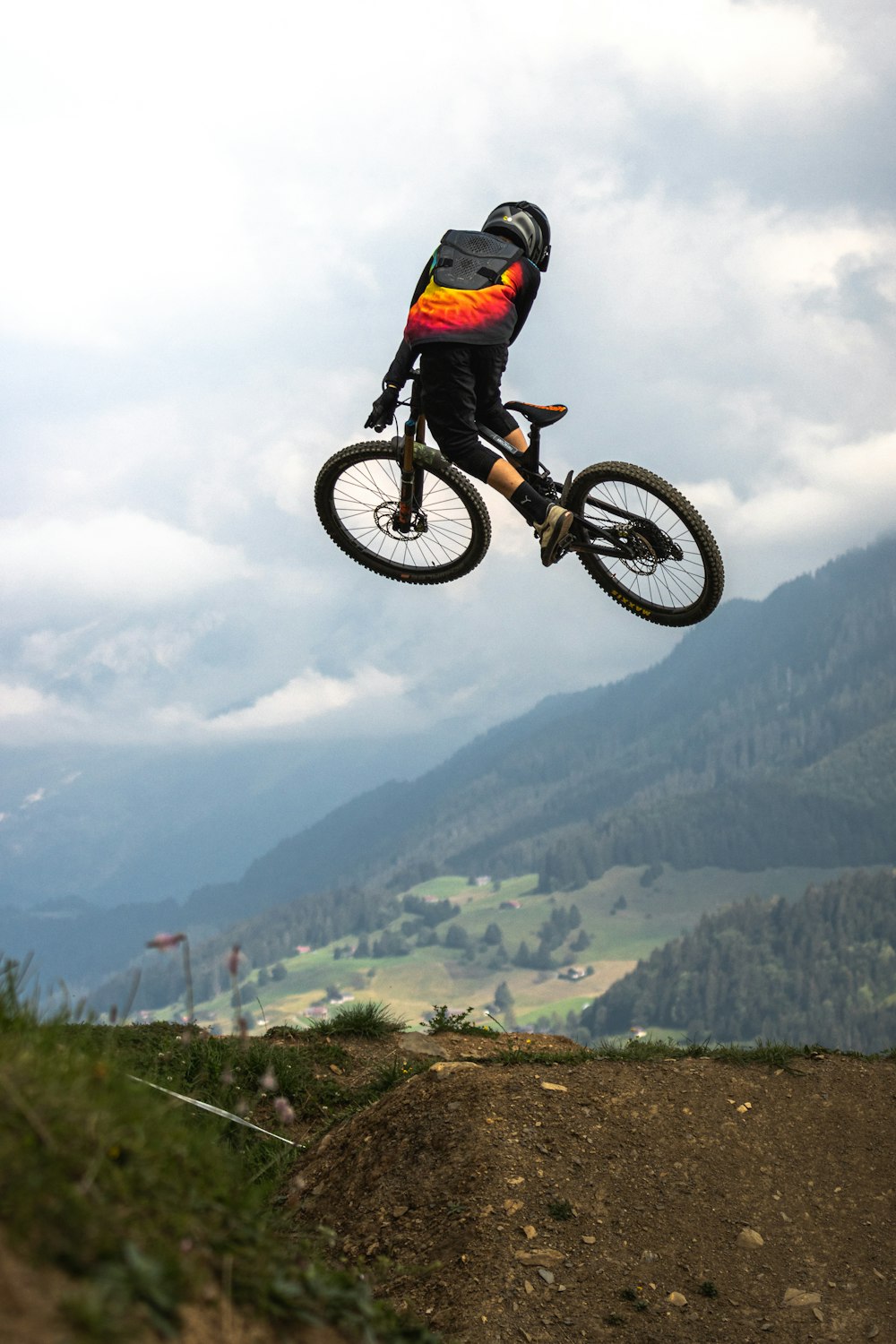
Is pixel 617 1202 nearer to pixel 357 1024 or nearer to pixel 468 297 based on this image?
pixel 357 1024

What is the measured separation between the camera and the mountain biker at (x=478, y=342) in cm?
1137

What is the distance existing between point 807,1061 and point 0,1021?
31.3 ft

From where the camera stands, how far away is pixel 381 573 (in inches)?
545

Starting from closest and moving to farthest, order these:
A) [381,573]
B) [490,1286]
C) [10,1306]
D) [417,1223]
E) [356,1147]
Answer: [10,1306], [490,1286], [417,1223], [356,1147], [381,573]

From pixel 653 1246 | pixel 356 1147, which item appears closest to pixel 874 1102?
pixel 653 1246

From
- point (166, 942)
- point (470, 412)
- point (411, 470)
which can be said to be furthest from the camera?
point (411, 470)

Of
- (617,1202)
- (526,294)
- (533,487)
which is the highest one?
(526,294)

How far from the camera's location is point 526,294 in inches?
466

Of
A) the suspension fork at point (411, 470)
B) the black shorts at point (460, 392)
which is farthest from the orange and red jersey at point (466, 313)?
the suspension fork at point (411, 470)

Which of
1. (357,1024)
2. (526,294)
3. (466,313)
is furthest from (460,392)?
(357,1024)

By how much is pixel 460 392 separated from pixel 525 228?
216cm

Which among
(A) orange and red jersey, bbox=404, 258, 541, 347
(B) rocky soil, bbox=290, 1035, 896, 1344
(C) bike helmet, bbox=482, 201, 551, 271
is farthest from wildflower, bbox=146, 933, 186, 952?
(C) bike helmet, bbox=482, 201, 551, 271

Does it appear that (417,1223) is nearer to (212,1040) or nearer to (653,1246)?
(653,1246)

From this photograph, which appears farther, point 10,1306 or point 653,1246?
point 653,1246
